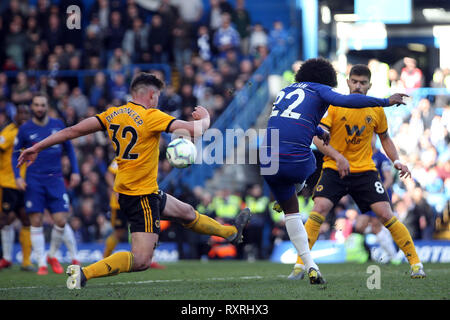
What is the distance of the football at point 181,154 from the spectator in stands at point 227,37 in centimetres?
1342

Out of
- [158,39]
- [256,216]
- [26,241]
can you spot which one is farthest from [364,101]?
[158,39]

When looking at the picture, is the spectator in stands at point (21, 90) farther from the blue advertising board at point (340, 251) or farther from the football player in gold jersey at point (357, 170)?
the football player in gold jersey at point (357, 170)

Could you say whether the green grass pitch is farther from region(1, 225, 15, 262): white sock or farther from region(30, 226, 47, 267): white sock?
region(1, 225, 15, 262): white sock

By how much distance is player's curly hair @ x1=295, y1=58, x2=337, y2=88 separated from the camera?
830cm

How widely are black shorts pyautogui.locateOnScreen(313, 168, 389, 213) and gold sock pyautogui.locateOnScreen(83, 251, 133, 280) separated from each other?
2805 millimetres

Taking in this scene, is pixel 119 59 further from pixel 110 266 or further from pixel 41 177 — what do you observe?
pixel 110 266

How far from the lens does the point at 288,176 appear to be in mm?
7984

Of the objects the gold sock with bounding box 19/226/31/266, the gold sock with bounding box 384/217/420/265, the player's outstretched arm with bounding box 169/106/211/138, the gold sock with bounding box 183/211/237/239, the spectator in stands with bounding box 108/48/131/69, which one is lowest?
the gold sock with bounding box 19/226/31/266

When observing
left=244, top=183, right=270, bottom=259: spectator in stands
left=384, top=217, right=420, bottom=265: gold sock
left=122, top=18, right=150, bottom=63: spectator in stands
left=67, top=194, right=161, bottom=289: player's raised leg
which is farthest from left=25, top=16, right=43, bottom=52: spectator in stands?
left=384, top=217, right=420, bottom=265: gold sock

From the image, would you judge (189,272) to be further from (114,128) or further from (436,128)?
(436,128)

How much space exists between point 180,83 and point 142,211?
41.8 ft

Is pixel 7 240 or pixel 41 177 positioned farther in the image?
pixel 7 240

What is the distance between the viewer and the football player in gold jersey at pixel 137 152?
24.5 feet
